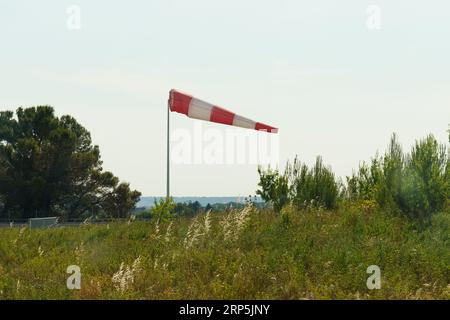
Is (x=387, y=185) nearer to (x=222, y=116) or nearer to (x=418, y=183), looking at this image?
(x=418, y=183)

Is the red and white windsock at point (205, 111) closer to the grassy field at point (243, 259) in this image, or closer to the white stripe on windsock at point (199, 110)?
the white stripe on windsock at point (199, 110)

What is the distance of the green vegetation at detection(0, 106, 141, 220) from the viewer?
1703 inches

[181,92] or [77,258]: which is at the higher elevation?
[181,92]

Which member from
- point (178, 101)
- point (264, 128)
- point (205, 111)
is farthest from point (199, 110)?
point (264, 128)

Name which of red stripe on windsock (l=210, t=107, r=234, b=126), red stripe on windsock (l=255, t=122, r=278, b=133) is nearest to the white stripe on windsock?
red stripe on windsock (l=210, t=107, r=234, b=126)

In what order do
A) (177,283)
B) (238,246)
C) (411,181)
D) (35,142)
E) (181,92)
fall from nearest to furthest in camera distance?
1. (177,283)
2. (238,246)
3. (411,181)
4. (181,92)
5. (35,142)

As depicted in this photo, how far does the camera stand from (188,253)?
12656 millimetres

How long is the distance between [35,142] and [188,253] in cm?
3379

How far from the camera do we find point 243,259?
11.9m

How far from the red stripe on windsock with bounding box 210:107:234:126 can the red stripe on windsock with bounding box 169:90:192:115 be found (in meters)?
0.95

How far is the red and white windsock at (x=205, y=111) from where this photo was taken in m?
20.0

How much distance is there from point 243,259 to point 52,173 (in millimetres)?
34671
